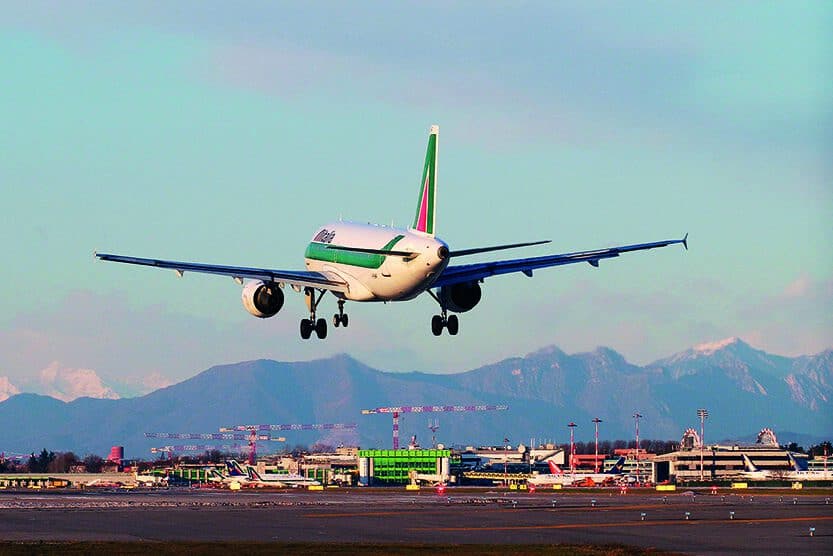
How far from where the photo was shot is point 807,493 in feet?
612

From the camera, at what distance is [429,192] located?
3738 inches

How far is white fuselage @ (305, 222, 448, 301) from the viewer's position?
290 ft

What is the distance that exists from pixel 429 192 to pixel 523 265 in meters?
7.93

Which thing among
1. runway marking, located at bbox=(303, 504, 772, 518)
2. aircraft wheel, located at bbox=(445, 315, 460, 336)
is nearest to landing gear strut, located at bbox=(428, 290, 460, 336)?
aircraft wheel, located at bbox=(445, 315, 460, 336)

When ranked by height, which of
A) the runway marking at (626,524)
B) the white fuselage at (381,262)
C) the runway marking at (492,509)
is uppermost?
the white fuselage at (381,262)

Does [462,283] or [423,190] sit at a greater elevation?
[423,190]

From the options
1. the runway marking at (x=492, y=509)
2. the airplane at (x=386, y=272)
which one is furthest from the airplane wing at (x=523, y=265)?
the runway marking at (x=492, y=509)

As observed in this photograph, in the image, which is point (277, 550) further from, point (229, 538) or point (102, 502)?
point (102, 502)

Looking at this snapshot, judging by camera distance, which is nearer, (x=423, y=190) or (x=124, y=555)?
(x=124, y=555)

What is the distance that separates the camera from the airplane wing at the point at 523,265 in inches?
3656

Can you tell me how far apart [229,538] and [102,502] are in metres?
65.7

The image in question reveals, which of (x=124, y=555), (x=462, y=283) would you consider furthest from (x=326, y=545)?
(x=462, y=283)

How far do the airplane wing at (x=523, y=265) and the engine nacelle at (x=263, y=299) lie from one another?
37.3ft

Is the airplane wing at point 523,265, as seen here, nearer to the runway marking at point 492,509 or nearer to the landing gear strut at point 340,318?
the landing gear strut at point 340,318
